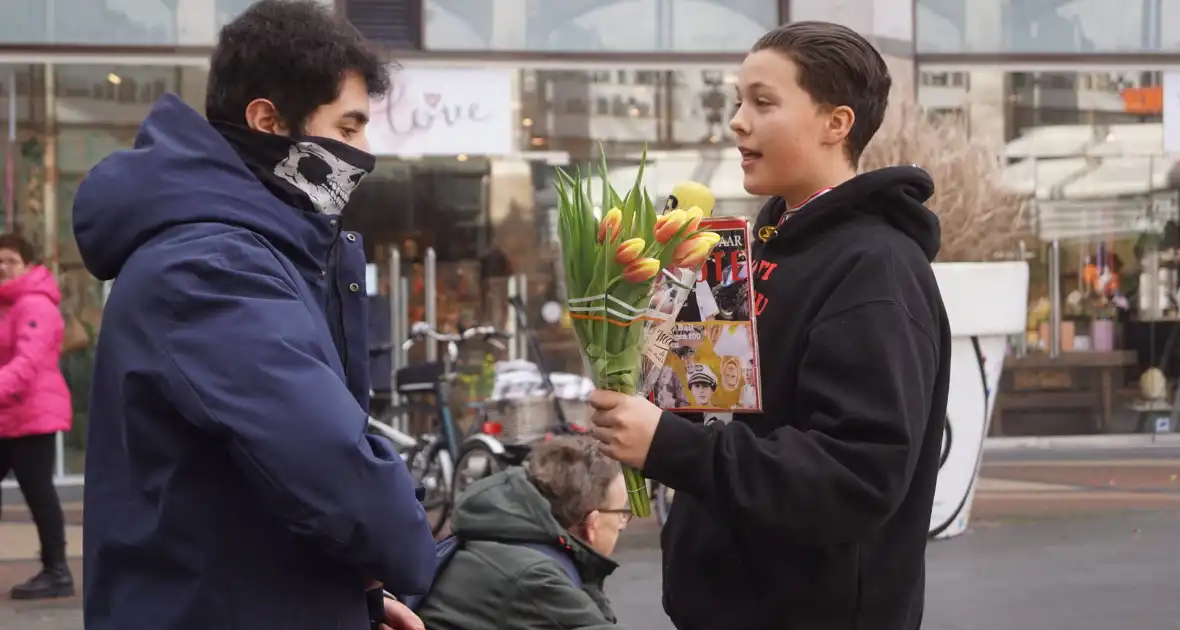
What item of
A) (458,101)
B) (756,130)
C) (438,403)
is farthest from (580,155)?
(756,130)

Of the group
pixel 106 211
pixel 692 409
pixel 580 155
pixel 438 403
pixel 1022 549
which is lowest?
pixel 1022 549

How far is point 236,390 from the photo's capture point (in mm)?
1956

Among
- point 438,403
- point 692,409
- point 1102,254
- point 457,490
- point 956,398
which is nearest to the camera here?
point 692,409

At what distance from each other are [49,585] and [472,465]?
263 cm

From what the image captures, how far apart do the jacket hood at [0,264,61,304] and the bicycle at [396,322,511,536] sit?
2.56 meters

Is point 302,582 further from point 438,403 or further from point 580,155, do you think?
point 580,155

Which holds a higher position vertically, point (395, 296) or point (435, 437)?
point (395, 296)

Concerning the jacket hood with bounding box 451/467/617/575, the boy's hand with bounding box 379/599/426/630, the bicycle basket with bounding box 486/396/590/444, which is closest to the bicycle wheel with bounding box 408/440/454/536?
the bicycle basket with bounding box 486/396/590/444

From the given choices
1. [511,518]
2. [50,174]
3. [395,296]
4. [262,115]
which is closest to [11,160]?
[50,174]

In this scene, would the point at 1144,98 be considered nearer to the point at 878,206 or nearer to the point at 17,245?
the point at 17,245

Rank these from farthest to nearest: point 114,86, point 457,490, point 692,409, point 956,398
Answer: point 114,86
point 457,490
point 956,398
point 692,409

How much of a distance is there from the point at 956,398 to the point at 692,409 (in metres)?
5.61

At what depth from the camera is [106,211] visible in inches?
83.0

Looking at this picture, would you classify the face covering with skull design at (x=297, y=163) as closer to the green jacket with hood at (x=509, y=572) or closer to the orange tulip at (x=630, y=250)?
the orange tulip at (x=630, y=250)
